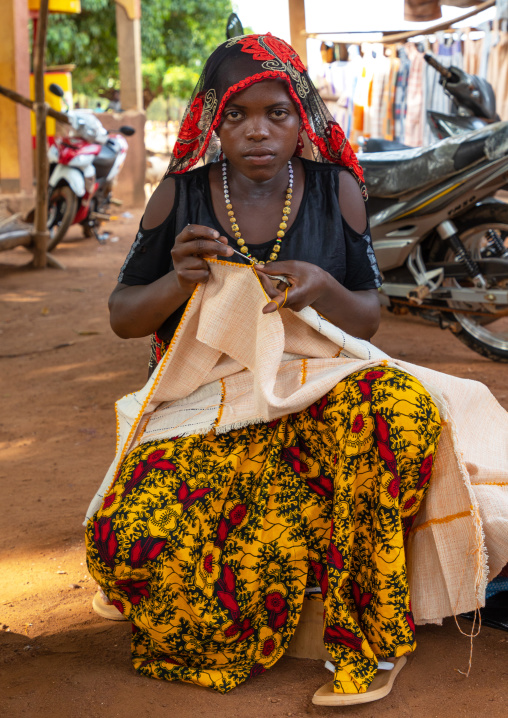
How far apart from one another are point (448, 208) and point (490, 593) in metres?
2.62

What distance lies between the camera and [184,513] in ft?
5.64

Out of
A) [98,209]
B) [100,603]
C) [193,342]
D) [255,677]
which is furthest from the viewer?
[98,209]

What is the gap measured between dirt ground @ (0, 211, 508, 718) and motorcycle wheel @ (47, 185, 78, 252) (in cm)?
350

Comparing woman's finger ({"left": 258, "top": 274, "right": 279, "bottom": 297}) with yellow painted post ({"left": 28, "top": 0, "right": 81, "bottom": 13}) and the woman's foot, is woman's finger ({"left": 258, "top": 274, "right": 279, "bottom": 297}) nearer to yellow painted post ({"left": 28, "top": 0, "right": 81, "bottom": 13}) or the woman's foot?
the woman's foot

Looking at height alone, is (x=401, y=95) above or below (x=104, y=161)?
above

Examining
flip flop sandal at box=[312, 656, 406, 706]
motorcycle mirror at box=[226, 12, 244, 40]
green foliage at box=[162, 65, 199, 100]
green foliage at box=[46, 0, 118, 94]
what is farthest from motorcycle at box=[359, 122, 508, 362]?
green foliage at box=[162, 65, 199, 100]

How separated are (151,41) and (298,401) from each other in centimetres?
2286

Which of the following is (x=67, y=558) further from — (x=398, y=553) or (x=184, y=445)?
(x=398, y=553)

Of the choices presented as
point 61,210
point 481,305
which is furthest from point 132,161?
point 481,305

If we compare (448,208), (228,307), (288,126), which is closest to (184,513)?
(228,307)

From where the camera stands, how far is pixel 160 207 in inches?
80.3

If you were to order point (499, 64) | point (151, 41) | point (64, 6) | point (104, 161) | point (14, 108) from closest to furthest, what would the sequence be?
point (499, 64) < point (104, 161) < point (14, 108) < point (64, 6) < point (151, 41)

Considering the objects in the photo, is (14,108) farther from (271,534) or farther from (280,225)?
(271,534)

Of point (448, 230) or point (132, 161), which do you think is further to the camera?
point (132, 161)
